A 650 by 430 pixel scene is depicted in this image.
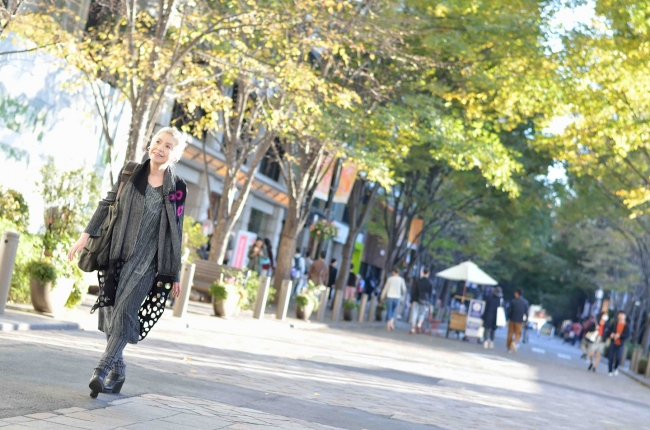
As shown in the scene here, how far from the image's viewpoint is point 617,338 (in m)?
29.0

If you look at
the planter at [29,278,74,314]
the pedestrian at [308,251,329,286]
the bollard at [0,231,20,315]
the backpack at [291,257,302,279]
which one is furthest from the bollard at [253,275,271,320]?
the backpack at [291,257,302,279]

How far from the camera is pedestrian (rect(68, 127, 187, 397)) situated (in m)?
7.62

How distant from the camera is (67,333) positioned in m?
12.5

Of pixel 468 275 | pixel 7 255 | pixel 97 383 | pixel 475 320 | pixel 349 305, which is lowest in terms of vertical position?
pixel 97 383

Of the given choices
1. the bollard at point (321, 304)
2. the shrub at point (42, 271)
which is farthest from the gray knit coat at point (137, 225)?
the bollard at point (321, 304)

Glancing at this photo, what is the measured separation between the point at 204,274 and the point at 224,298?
3741 millimetres

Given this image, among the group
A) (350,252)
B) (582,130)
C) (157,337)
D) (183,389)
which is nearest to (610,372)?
(582,130)

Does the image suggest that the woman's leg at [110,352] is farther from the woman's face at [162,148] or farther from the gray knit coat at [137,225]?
the woman's face at [162,148]

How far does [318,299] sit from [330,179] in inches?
154

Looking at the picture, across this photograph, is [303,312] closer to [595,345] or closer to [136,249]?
[595,345]

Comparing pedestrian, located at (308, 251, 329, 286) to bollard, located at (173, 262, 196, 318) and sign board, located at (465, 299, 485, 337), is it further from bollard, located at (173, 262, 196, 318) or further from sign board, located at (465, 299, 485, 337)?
bollard, located at (173, 262, 196, 318)

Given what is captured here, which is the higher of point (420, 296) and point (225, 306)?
point (420, 296)

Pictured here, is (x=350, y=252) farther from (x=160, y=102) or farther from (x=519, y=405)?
(x=519, y=405)

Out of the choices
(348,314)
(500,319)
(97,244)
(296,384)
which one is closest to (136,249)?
(97,244)
